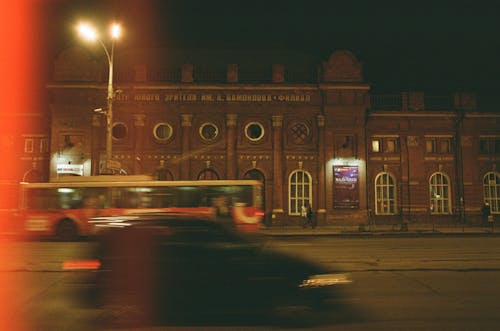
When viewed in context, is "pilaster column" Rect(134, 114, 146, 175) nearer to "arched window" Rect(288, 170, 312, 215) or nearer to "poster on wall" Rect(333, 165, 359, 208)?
"arched window" Rect(288, 170, 312, 215)

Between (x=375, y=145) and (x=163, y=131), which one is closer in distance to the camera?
(x=163, y=131)

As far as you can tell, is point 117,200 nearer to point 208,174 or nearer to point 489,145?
point 208,174

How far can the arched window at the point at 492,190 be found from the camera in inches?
1407

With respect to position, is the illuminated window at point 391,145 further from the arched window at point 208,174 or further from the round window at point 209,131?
the arched window at point 208,174

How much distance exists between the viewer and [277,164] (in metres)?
34.2

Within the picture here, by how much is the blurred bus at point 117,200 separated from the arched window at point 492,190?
22997mm

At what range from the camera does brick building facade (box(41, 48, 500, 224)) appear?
111 ft

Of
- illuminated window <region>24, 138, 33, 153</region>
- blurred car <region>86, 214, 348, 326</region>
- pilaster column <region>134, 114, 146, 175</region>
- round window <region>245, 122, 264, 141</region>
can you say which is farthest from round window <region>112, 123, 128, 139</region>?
blurred car <region>86, 214, 348, 326</region>

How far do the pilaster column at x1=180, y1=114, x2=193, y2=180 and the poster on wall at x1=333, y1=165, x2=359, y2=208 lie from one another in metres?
11.5

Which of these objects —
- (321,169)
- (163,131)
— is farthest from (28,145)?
(321,169)

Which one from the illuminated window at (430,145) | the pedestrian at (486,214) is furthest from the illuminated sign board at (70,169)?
the pedestrian at (486,214)

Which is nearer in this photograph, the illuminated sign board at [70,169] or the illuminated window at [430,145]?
the illuminated sign board at [70,169]

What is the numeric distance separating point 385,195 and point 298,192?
23.3 ft

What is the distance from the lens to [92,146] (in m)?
33.5
